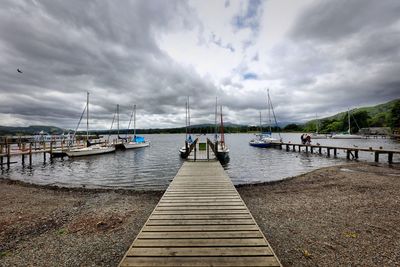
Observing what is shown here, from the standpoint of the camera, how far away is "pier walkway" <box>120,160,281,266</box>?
3.78 m

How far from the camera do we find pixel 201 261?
3783 millimetres

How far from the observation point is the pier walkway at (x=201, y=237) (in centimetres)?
378

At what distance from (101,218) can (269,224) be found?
21.9ft

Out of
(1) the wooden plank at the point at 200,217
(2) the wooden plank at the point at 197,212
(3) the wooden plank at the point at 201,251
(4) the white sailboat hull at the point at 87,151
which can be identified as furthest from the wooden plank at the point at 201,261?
(4) the white sailboat hull at the point at 87,151

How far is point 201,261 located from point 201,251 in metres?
0.30

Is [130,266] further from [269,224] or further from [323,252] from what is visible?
[269,224]

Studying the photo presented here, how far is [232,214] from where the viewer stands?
19.9 ft

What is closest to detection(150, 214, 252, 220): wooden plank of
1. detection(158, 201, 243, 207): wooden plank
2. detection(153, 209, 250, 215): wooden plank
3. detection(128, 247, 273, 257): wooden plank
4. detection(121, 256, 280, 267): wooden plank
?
detection(153, 209, 250, 215): wooden plank

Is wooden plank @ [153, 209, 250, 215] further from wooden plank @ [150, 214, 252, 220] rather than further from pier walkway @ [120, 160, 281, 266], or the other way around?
wooden plank @ [150, 214, 252, 220]

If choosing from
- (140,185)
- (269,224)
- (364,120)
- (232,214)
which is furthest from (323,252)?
(364,120)

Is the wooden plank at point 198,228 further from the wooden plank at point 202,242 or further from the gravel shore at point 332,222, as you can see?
the gravel shore at point 332,222

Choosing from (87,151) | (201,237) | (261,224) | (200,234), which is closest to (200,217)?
(200,234)

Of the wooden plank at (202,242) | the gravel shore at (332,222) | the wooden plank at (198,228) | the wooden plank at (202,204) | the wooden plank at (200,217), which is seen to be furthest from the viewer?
the wooden plank at (202,204)

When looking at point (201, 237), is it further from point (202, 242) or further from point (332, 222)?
point (332, 222)
